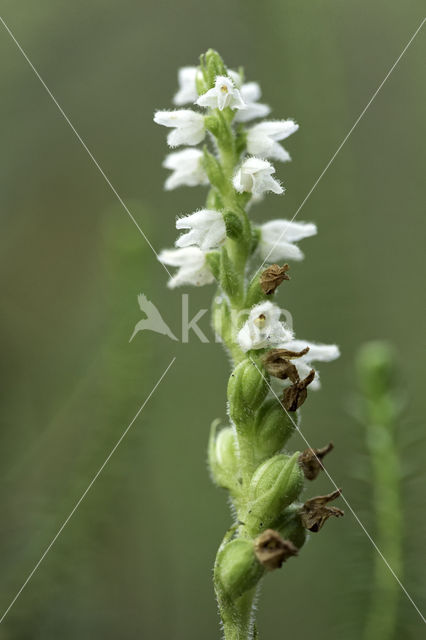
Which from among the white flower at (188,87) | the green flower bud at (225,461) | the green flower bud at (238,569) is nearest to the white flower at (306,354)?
the green flower bud at (225,461)

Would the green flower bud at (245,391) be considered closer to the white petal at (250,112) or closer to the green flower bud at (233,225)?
the green flower bud at (233,225)

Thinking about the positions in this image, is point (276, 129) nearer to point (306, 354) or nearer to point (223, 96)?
point (223, 96)

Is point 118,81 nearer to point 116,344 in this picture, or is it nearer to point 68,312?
point 68,312

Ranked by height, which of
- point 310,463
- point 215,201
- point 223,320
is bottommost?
point 310,463

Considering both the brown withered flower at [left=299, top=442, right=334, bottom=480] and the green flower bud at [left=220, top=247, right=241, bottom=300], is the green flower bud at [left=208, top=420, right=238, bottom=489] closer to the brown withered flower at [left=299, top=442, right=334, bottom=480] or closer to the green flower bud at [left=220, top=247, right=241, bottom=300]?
the brown withered flower at [left=299, top=442, right=334, bottom=480]

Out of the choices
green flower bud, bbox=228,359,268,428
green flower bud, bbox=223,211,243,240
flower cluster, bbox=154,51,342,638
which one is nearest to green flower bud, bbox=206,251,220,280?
flower cluster, bbox=154,51,342,638

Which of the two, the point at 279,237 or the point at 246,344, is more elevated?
the point at 279,237

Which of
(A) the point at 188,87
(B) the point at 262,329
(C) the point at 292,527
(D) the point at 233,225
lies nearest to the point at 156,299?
(A) the point at 188,87

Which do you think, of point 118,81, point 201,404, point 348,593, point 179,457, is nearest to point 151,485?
point 179,457
